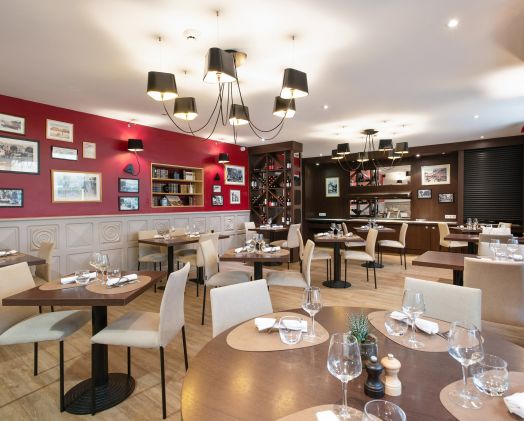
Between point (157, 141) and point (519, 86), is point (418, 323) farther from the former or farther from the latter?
point (157, 141)

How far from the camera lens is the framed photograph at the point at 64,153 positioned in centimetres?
481

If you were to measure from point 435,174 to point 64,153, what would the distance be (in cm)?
833

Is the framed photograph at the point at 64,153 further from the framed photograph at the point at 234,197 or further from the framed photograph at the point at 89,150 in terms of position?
the framed photograph at the point at 234,197

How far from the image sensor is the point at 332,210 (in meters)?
10.1

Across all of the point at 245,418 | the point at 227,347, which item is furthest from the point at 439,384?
the point at 227,347

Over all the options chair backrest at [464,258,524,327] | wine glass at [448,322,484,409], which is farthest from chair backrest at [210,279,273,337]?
chair backrest at [464,258,524,327]

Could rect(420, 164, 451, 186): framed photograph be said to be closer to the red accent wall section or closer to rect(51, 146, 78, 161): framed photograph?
the red accent wall section

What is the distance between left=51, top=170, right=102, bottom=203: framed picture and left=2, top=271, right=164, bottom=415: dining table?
10.2ft

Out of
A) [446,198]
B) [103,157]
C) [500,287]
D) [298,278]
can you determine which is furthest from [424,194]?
[103,157]

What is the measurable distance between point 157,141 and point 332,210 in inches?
235

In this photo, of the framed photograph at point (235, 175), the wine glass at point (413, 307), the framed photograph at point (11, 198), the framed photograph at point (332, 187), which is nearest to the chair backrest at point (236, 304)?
the wine glass at point (413, 307)

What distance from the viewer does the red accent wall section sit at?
14.9 ft

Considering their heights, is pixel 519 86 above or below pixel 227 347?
above

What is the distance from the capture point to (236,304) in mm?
1842
